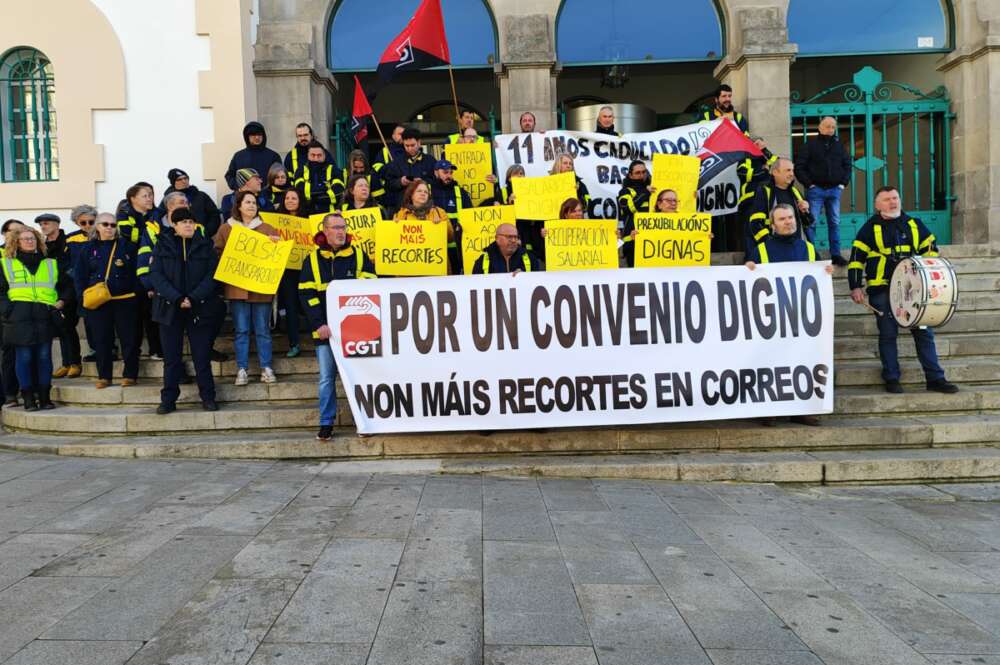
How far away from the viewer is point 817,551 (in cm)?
439

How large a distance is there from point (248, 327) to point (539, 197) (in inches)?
140

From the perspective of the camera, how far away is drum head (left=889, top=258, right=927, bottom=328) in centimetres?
650

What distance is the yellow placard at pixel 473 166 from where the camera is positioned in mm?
9812

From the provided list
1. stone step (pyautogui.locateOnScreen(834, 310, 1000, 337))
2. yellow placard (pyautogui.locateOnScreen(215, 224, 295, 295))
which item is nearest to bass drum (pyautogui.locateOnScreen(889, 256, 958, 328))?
stone step (pyautogui.locateOnScreen(834, 310, 1000, 337))

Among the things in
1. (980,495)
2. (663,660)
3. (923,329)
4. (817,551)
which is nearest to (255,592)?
(663,660)

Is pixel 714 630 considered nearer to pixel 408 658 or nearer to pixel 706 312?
pixel 408 658

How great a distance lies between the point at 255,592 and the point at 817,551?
3.20 metres

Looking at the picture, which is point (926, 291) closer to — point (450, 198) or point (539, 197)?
point (539, 197)

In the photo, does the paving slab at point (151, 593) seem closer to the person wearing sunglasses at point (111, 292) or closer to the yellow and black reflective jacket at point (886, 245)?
the person wearing sunglasses at point (111, 292)

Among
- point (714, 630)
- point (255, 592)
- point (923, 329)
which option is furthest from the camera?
point (923, 329)

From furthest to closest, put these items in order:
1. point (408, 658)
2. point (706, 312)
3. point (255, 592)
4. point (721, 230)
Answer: point (721, 230), point (706, 312), point (255, 592), point (408, 658)

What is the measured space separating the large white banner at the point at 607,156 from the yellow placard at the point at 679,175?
968mm

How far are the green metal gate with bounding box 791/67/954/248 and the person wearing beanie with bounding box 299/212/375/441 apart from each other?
26.5 feet

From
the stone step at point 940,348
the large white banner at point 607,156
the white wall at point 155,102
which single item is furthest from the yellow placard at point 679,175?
the white wall at point 155,102
